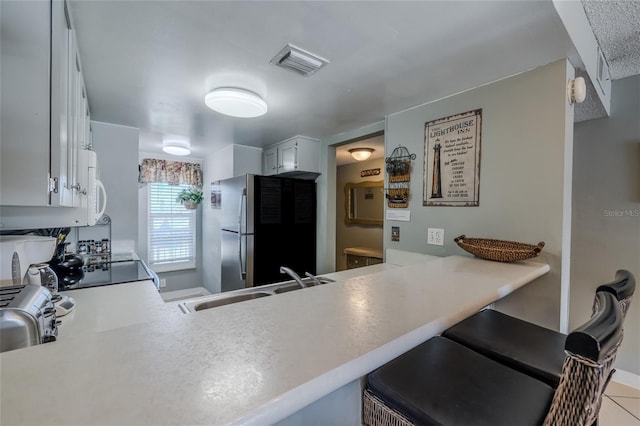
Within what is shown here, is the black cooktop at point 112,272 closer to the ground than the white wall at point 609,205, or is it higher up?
closer to the ground

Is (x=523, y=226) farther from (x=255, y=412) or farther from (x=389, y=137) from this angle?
(x=255, y=412)

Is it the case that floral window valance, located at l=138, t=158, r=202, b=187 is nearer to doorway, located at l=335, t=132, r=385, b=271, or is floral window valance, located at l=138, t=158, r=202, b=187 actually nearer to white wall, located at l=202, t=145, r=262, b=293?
white wall, located at l=202, t=145, r=262, b=293

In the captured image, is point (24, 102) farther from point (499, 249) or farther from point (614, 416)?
point (614, 416)

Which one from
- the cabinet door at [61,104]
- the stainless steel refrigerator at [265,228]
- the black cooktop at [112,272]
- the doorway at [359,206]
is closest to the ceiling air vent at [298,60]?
the cabinet door at [61,104]

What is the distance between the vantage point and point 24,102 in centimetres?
84

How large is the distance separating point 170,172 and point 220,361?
4.41 meters

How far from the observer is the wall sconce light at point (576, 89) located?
5.02ft

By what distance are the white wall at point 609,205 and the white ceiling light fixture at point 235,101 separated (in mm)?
2718

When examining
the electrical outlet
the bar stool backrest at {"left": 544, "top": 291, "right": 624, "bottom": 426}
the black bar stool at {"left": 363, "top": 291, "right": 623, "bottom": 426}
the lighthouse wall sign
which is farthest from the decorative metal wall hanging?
the bar stool backrest at {"left": 544, "top": 291, "right": 624, "bottom": 426}

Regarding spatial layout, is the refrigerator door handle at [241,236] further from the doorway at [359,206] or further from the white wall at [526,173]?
the white wall at [526,173]

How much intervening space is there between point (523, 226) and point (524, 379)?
116 cm

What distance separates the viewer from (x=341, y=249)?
479cm

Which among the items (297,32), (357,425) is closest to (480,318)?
(357,425)

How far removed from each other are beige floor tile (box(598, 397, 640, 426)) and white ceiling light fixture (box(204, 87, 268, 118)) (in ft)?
10.5
